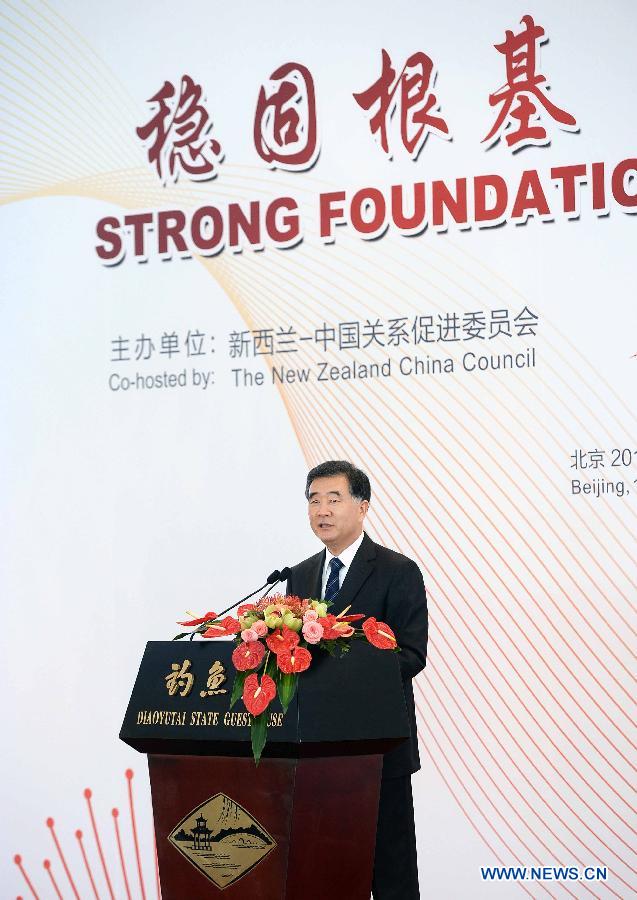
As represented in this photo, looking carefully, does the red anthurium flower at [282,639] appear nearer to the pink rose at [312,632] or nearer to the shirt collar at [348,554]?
the pink rose at [312,632]

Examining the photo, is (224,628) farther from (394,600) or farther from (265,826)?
(394,600)

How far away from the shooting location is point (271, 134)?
3.49 metres

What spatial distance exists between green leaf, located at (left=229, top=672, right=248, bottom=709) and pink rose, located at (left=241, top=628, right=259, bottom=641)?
7 cm

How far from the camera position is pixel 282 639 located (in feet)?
6.48

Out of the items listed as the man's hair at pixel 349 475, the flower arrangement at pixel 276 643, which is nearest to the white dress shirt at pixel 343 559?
the man's hair at pixel 349 475

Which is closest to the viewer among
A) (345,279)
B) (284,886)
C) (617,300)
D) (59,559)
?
(284,886)

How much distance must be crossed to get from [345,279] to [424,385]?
1.35 ft

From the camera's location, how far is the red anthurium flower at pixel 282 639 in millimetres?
1957

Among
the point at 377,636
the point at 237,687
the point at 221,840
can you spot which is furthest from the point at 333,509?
the point at 221,840

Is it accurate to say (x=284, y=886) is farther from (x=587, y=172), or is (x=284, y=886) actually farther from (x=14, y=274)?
(x=14, y=274)

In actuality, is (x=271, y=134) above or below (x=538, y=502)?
above

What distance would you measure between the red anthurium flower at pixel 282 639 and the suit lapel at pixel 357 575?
67 centimetres

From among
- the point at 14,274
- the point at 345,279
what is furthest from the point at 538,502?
the point at 14,274

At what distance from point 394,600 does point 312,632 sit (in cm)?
78
